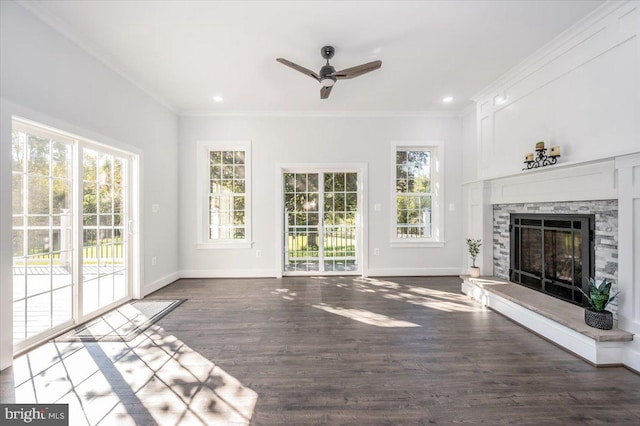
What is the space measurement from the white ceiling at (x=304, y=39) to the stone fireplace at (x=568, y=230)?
1.80m

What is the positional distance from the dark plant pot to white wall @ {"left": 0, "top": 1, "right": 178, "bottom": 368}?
473 cm

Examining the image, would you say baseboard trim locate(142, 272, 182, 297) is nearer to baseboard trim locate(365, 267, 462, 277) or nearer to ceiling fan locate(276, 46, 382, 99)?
baseboard trim locate(365, 267, 462, 277)

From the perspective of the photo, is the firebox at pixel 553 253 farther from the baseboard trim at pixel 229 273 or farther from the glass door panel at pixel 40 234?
the glass door panel at pixel 40 234

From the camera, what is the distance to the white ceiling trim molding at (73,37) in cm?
227

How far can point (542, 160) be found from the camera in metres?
2.94

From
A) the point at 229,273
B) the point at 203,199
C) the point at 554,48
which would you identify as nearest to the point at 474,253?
the point at 554,48

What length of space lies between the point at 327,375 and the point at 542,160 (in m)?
3.19

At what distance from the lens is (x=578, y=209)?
8.79 feet

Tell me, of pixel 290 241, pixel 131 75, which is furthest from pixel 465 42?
pixel 131 75

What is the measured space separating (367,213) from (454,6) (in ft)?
10.2

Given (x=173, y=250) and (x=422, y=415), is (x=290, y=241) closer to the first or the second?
(x=173, y=250)

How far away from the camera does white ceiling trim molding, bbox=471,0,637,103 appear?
2320 mm

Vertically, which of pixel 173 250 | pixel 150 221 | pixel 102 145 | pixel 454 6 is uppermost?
pixel 454 6

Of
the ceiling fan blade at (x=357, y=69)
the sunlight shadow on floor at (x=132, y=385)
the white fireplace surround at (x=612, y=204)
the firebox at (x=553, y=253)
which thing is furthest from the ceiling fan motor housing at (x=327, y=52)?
the sunlight shadow on floor at (x=132, y=385)
